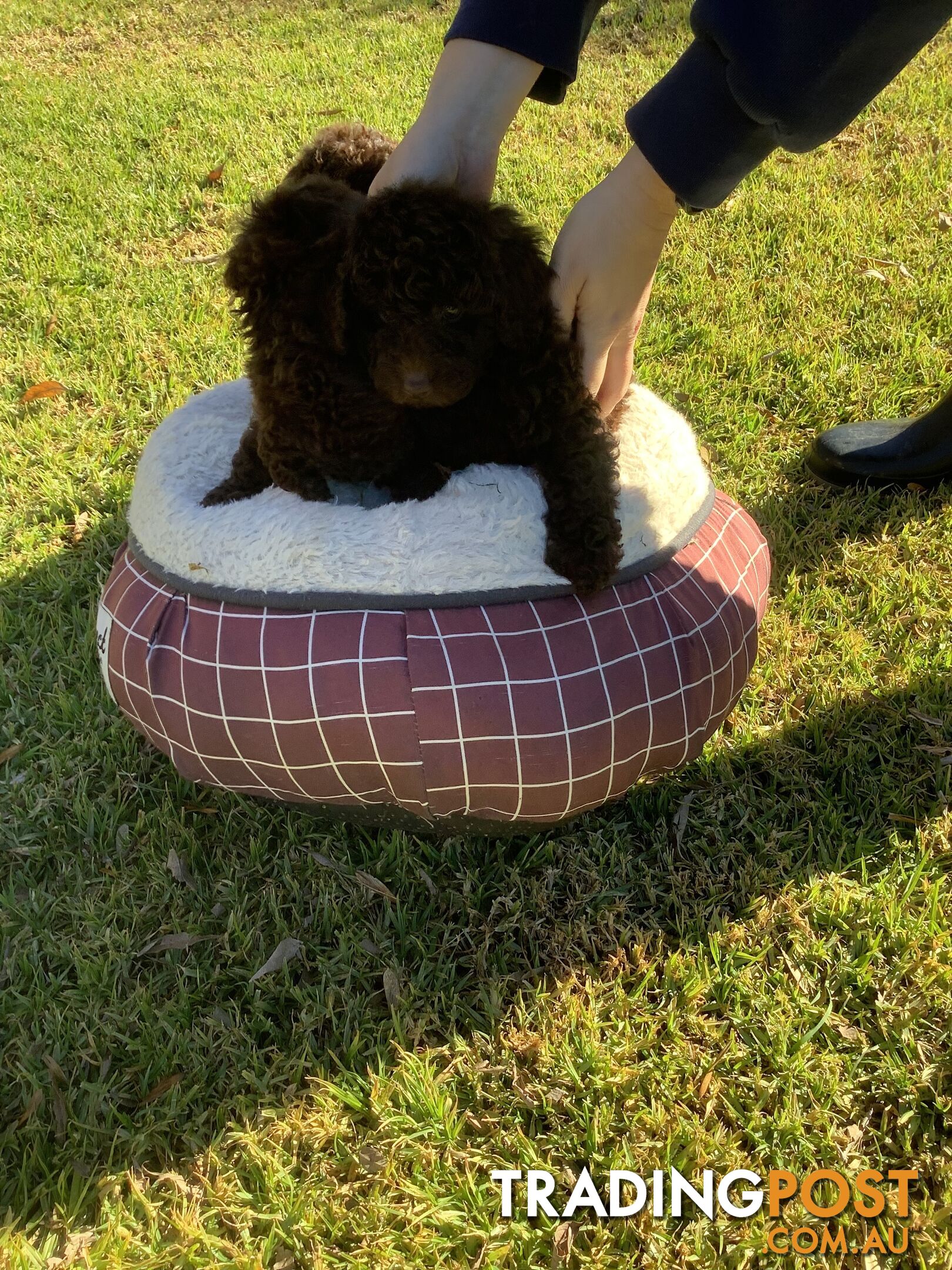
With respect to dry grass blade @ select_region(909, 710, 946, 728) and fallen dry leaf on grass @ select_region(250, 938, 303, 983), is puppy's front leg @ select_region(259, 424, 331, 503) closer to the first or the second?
fallen dry leaf on grass @ select_region(250, 938, 303, 983)

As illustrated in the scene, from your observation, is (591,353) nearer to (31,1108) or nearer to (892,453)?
(892,453)

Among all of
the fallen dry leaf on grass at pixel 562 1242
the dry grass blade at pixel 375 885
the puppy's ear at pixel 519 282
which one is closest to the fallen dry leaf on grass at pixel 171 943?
the dry grass blade at pixel 375 885

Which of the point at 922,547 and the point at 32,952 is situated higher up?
the point at 922,547

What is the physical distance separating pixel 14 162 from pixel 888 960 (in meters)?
5.89

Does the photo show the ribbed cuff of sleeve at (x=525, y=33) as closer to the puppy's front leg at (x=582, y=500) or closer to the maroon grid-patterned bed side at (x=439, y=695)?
the puppy's front leg at (x=582, y=500)

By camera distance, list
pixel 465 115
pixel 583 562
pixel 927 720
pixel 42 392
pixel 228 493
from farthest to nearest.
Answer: pixel 42 392
pixel 927 720
pixel 228 493
pixel 583 562
pixel 465 115

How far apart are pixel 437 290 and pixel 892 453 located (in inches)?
79.4

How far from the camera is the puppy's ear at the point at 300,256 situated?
152cm

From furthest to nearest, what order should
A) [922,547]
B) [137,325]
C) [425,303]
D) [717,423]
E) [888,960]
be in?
1. [137,325]
2. [717,423]
3. [922,547]
4. [888,960]
5. [425,303]

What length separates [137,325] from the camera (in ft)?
12.3

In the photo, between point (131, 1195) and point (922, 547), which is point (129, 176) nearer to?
point (922, 547)

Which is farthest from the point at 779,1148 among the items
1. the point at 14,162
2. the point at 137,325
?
the point at 14,162

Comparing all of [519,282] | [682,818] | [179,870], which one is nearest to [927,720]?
[682,818]

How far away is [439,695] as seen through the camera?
1.77m
